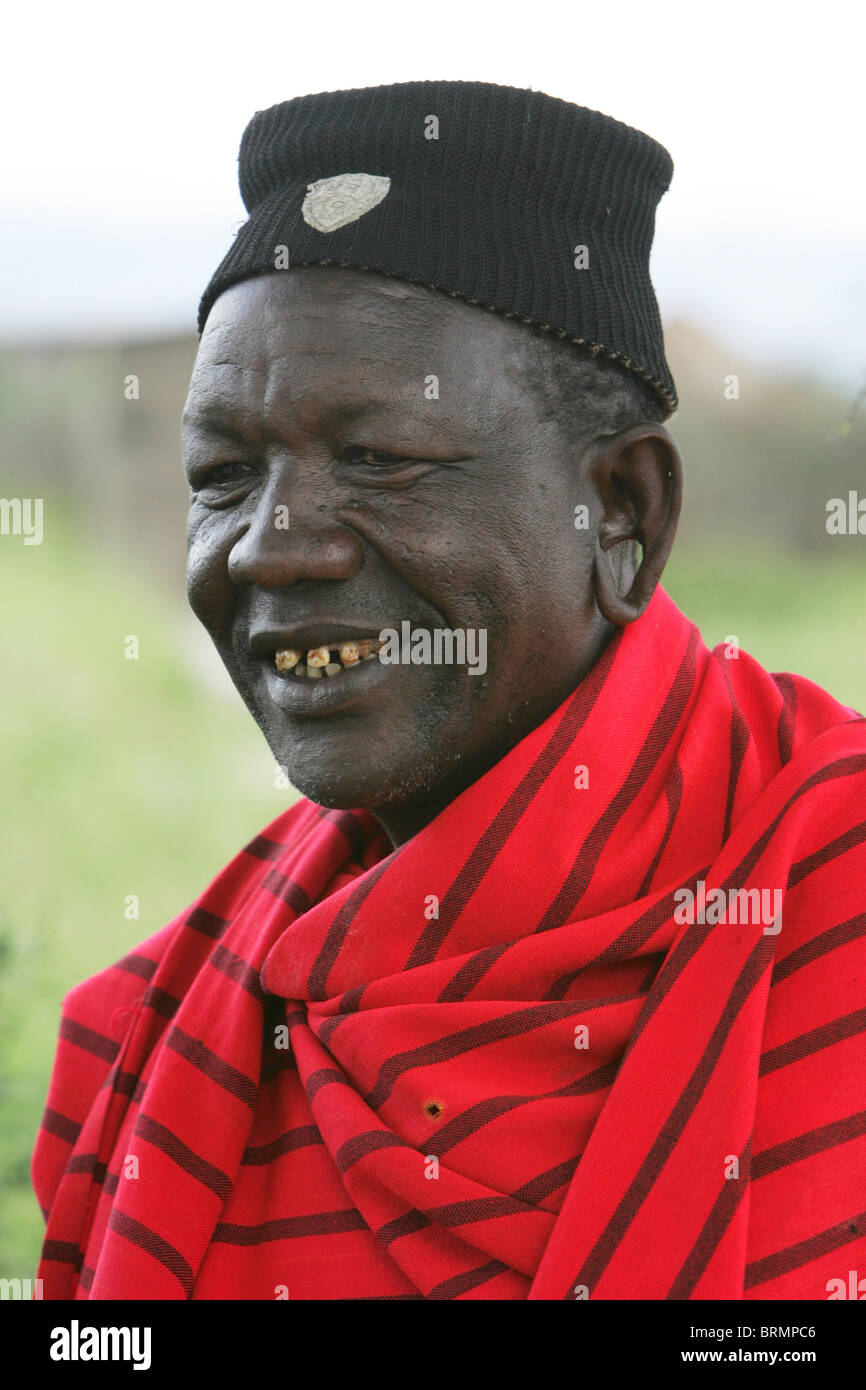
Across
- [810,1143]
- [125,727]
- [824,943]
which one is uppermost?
[125,727]

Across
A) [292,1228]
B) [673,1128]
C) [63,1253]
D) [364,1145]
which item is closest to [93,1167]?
[63,1253]

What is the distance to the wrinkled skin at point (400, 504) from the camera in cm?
179

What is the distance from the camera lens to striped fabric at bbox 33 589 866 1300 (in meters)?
1.65

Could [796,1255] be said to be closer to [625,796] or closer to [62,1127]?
[625,796]

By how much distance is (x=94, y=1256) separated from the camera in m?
2.16

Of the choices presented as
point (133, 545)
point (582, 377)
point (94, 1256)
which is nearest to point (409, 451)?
point (582, 377)

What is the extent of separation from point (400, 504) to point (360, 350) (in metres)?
0.21

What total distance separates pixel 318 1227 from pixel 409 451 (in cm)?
108

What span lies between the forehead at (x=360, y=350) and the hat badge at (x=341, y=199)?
0.24 feet

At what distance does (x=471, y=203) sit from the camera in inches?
74.3

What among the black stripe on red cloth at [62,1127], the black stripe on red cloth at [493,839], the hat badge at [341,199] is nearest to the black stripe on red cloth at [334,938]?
the black stripe on red cloth at [493,839]

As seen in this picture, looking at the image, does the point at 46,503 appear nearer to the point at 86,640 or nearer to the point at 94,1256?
the point at 86,640

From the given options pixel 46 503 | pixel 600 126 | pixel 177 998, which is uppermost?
pixel 46 503

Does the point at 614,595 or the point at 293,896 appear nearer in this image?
the point at 614,595
